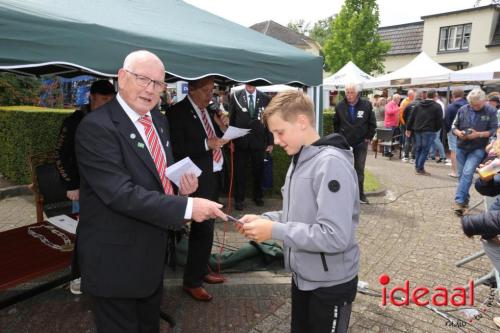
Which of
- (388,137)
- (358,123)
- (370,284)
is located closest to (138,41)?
(370,284)

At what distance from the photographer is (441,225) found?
5.76 m

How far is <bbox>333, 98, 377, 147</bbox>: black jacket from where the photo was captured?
6.44 metres

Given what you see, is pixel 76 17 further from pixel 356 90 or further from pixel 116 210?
pixel 356 90

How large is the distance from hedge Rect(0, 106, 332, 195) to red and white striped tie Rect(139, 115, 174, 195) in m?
4.83

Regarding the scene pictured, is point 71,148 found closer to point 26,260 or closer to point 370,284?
point 26,260

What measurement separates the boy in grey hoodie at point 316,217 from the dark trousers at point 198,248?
1.47 meters

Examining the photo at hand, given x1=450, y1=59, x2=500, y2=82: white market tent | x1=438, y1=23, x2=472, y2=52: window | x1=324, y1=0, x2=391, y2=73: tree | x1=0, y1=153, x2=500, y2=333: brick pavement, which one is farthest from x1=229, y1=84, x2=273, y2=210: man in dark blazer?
x1=438, y1=23, x2=472, y2=52: window

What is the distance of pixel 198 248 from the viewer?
3.40m

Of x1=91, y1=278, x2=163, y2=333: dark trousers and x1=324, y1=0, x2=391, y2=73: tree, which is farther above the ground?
x1=324, y1=0, x2=391, y2=73: tree

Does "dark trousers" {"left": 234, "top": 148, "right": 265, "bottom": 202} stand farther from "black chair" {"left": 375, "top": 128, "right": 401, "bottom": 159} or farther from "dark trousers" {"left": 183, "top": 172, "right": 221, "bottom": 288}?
"black chair" {"left": 375, "top": 128, "right": 401, "bottom": 159}

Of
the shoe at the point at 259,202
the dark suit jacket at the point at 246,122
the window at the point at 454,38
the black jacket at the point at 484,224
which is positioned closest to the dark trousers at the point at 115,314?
the black jacket at the point at 484,224

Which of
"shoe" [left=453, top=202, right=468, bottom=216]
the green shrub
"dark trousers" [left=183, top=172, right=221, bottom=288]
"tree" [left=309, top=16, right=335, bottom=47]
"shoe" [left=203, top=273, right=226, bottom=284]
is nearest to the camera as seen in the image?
"dark trousers" [left=183, top=172, right=221, bottom=288]

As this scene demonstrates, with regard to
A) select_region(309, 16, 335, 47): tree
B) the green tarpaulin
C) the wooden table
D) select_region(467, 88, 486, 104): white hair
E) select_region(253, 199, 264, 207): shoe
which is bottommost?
select_region(253, 199, 264, 207): shoe

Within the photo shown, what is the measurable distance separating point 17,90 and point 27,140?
4333 millimetres
